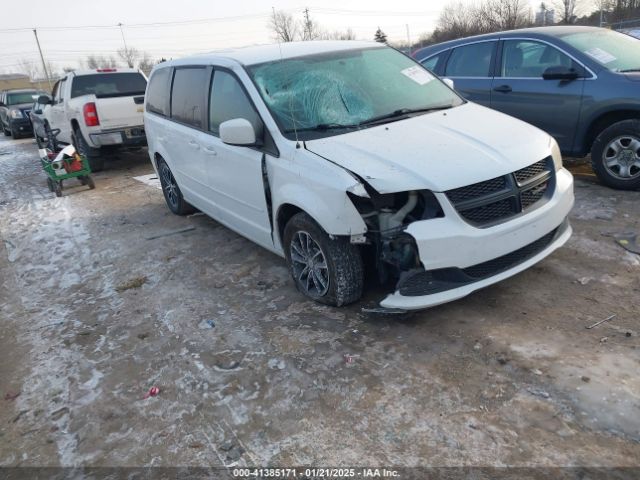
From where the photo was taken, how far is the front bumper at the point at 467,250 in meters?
3.07

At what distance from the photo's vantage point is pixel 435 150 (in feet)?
11.0

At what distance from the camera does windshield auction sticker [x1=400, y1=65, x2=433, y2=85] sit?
4498mm

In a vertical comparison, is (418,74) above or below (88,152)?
above

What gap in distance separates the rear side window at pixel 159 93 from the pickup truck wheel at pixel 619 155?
16.0ft

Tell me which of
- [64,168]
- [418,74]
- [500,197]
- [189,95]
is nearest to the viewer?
[500,197]

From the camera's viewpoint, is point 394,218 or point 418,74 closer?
point 394,218

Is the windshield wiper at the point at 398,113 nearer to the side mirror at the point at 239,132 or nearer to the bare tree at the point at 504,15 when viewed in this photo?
the side mirror at the point at 239,132

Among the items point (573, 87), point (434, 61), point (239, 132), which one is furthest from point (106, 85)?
point (573, 87)

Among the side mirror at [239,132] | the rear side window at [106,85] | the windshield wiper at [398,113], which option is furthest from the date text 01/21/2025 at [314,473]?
the rear side window at [106,85]

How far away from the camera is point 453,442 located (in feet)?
8.04

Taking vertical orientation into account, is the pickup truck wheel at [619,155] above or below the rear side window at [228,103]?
below

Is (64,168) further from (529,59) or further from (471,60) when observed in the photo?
(529,59)

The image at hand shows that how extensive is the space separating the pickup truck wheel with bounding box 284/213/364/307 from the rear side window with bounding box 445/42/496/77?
166 inches

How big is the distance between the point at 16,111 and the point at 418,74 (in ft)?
62.0
